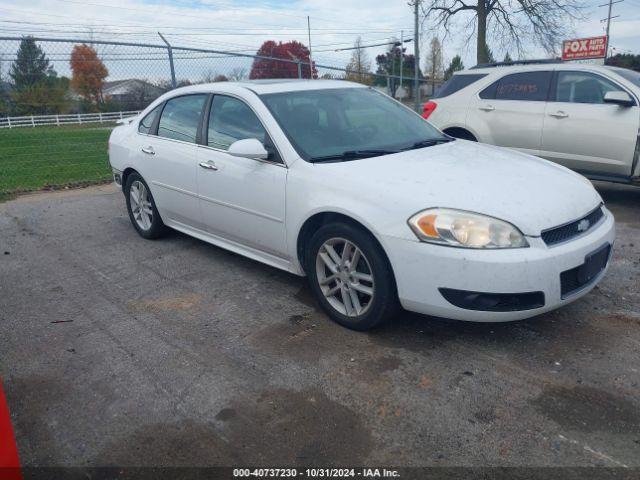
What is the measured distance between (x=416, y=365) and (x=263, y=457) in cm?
110

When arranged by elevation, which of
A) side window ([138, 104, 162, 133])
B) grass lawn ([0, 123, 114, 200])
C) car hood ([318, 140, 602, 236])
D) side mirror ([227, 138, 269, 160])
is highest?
side window ([138, 104, 162, 133])

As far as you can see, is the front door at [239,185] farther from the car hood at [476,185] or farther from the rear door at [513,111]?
the rear door at [513,111]

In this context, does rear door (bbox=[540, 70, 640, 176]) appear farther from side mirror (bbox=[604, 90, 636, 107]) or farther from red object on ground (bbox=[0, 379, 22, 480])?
red object on ground (bbox=[0, 379, 22, 480])

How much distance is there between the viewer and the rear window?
7719mm

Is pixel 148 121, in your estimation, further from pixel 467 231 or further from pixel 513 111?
pixel 513 111

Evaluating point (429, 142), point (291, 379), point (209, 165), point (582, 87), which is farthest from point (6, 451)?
point (582, 87)

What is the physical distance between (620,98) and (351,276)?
4.62m

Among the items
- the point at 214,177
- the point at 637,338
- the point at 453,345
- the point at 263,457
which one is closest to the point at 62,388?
the point at 263,457

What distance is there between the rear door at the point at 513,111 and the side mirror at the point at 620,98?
0.82 metres

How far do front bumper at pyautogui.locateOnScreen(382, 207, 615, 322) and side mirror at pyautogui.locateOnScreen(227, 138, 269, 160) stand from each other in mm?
1202

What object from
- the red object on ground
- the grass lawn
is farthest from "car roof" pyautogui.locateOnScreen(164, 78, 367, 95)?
the grass lawn

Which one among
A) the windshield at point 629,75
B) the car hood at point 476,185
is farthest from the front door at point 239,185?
the windshield at point 629,75

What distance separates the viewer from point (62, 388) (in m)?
3.07

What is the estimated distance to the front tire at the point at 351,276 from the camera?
10.9 ft
